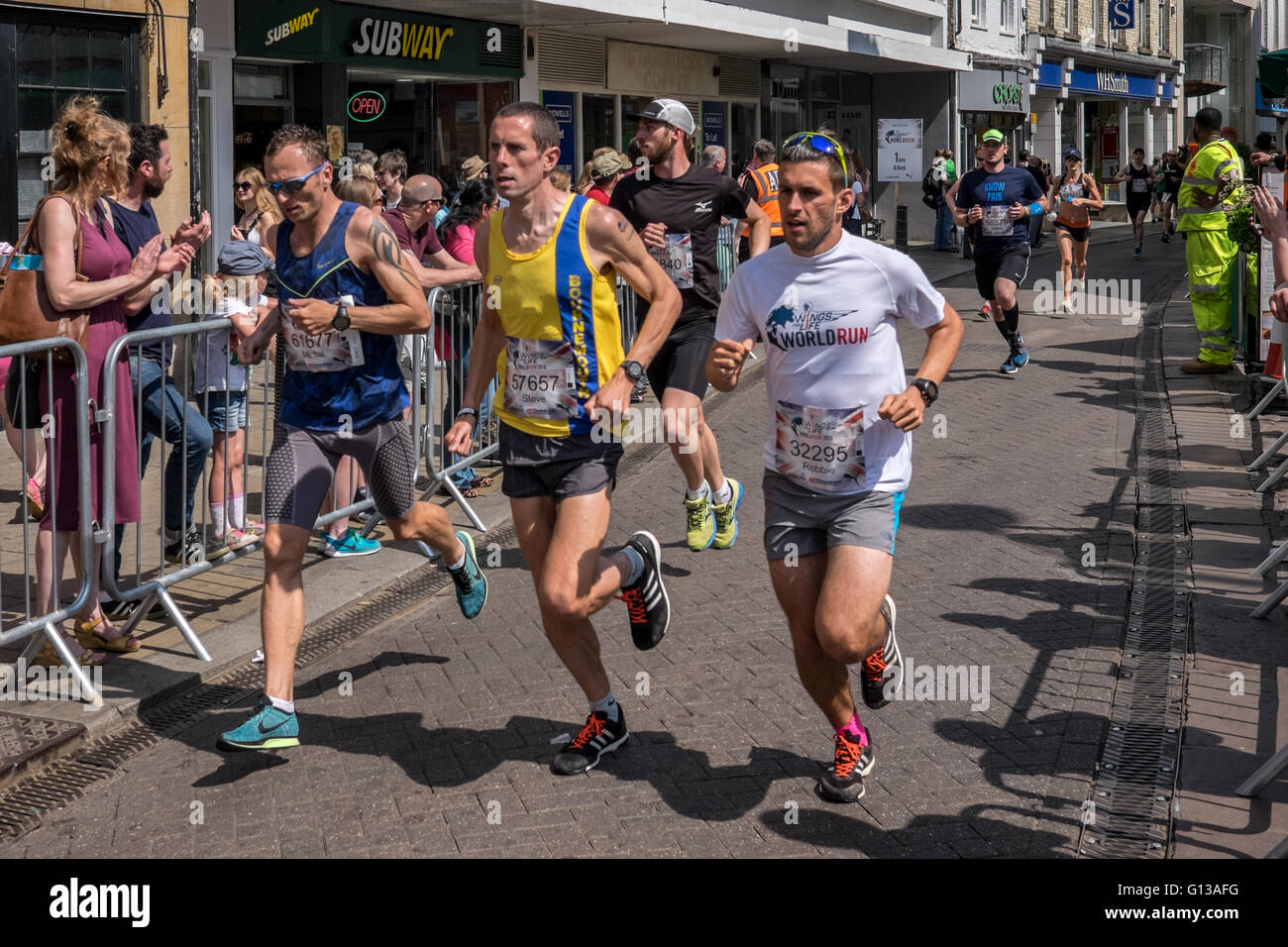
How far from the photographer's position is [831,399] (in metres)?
4.54

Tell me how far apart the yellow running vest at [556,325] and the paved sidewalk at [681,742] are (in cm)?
112

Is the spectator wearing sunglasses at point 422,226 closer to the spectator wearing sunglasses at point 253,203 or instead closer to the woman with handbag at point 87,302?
the spectator wearing sunglasses at point 253,203

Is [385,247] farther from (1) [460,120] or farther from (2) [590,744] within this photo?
(1) [460,120]

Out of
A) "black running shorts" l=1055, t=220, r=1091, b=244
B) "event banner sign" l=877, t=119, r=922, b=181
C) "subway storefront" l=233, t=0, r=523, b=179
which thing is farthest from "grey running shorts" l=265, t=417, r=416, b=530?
"event banner sign" l=877, t=119, r=922, b=181

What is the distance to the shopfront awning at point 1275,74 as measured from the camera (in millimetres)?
15688

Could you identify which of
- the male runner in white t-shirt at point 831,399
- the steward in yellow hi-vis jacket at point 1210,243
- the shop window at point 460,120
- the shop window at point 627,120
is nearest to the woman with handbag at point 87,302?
the male runner in white t-shirt at point 831,399

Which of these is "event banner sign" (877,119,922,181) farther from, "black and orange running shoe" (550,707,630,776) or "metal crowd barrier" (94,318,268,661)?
"black and orange running shoe" (550,707,630,776)

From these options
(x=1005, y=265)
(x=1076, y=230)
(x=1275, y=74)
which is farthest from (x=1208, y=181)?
(x=1076, y=230)

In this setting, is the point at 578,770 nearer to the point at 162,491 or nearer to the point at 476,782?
the point at 476,782

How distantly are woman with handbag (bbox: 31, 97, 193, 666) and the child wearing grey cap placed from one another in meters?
0.75

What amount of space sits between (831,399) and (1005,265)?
31.8 feet

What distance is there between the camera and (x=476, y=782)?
4855 millimetres

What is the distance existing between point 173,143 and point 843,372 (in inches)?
386

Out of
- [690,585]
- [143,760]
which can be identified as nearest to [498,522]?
[690,585]
